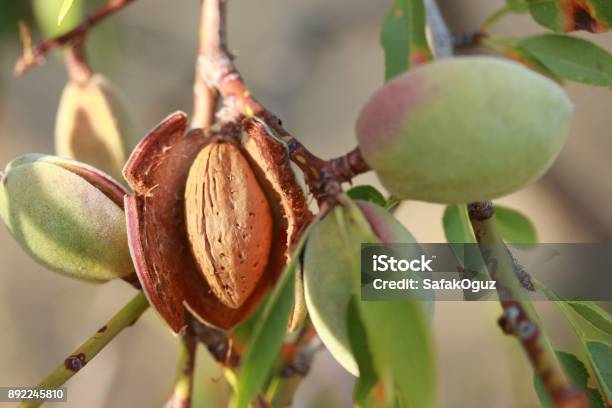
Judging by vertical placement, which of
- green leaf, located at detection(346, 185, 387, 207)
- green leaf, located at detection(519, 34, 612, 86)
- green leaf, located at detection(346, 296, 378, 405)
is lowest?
green leaf, located at detection(346, 296, 378, 405)

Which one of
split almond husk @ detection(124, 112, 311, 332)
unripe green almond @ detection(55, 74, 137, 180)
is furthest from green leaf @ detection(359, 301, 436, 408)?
unripe green almond @ detection(55, 74, 137, 180)

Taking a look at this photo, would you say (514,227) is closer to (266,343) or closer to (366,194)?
(366,194)

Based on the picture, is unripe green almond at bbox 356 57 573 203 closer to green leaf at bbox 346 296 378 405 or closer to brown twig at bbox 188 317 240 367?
green leaf at bbox 346 296 378 405

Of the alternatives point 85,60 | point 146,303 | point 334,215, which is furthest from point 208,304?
point 85,60

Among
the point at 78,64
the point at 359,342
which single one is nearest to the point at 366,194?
the point at 359,342

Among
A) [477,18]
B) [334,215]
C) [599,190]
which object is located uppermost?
[477,18]

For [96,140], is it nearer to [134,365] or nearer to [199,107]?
[199,107]
